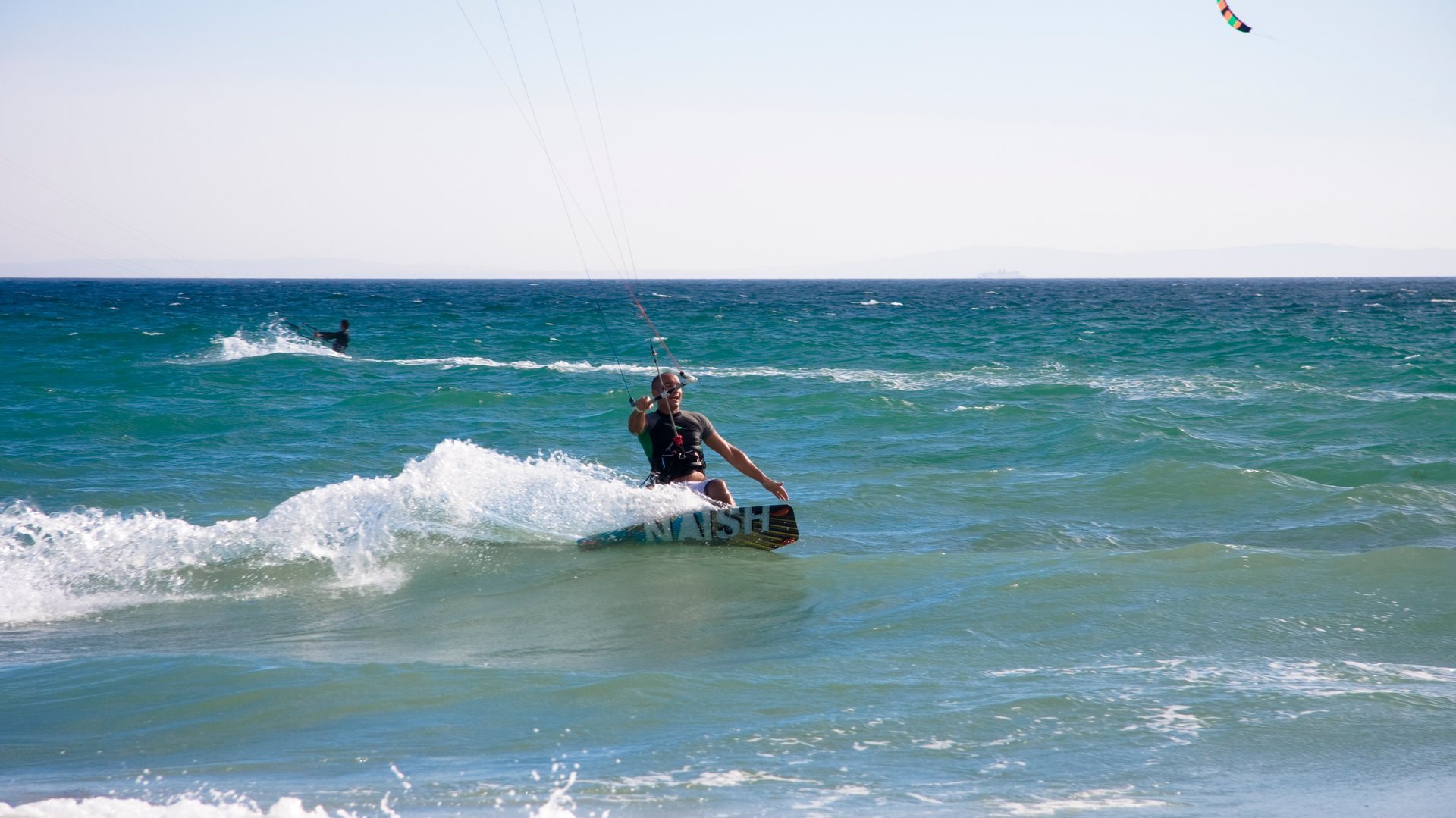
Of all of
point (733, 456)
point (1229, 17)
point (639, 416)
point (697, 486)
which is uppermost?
point (1229, 17)

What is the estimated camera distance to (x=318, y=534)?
29.3 ft

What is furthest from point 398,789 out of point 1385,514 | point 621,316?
point 621,316

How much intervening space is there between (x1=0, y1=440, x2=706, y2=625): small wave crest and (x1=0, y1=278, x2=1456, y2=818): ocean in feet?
0.11

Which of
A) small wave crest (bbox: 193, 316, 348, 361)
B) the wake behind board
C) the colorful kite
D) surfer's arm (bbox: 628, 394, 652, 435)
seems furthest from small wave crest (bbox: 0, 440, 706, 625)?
small wave crest (bbox: 193, 316, 348, 361)

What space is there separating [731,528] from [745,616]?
1945 mm

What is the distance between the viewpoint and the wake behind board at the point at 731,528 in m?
8.95

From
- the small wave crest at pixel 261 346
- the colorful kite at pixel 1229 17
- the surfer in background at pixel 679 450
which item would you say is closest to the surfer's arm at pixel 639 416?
the surfer in background at pixel 679 450

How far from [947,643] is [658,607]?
82.0 inches

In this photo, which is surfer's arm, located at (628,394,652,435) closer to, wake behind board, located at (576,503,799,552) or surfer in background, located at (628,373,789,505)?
surfer in background, located at (628,373,789,505)

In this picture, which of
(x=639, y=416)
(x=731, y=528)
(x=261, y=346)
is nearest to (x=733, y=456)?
(x=731, y=528)

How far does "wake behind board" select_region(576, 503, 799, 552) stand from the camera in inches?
352

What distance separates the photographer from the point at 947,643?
6309 millimetres

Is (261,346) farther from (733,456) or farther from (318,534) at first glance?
(733,456)

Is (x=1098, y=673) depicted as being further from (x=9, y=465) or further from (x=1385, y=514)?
(x=9, y=465)
